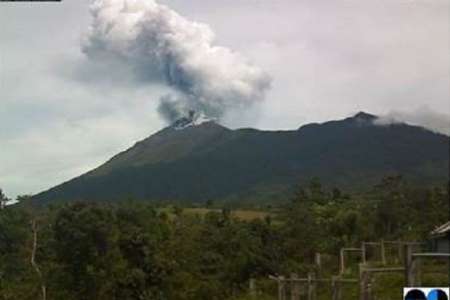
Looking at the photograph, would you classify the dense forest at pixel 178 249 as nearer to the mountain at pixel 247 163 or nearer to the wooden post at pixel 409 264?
the mountain at pixel 247 163

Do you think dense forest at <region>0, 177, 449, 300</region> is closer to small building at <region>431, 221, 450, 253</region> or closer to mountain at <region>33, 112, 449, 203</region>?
mountain at <region>33, 112, 449, 203</region>

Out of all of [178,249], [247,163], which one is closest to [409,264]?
[178,249]

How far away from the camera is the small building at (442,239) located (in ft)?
41.0

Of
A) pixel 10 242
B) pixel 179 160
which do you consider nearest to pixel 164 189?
pixel 179 160

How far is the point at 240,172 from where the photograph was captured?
58.7 m

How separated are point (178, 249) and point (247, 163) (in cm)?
3305

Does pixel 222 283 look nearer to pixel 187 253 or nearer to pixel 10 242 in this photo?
pixel 187 253

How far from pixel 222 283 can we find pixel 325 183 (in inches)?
241

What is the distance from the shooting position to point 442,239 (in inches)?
516

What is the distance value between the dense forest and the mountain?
5.08 ft

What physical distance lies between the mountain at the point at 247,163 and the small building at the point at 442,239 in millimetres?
903

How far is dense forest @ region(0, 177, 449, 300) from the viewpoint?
2627cm

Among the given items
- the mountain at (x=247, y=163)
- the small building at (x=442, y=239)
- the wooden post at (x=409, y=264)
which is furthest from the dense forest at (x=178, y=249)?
the wooden post at (x=409, y=264)

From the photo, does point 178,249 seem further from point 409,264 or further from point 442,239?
point 409,264
